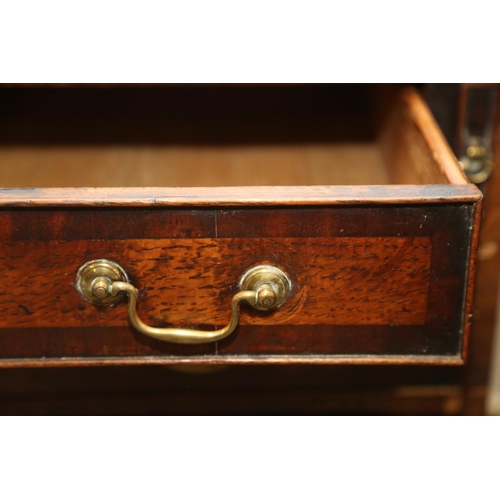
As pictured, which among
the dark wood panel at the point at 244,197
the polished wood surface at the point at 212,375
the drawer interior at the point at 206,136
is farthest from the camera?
the polished wood surface at the point at 212,375

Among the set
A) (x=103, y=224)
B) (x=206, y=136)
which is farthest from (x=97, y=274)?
(x=206, y=136)

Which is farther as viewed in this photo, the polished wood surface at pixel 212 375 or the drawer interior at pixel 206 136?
the polished wood surface at pixel 212 375

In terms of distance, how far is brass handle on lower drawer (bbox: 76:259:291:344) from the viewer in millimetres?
532

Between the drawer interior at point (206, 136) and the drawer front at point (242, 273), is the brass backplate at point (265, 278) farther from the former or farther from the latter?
the drawer interior at point (206, 136)

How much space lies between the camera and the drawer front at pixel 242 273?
1.72 feet

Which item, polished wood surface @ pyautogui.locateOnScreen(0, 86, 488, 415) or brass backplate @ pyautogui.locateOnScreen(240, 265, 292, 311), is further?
polished wood surface @ pyautogui.locateOnScreen(0, 86, 488, 415)

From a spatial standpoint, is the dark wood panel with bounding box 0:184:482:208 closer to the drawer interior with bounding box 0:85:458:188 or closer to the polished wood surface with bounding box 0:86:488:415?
the drawer interior with bounding box 0:85:458:188

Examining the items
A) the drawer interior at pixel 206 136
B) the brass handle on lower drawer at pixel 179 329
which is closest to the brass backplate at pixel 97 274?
the brass handle on lower drawer at pixel 179 329

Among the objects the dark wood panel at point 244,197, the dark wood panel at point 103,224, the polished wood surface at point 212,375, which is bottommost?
the polished wood surface at point 212,375

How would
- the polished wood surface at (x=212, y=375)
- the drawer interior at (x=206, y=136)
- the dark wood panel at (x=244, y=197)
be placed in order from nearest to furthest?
the dark wood panel at (x=244, y=197) → the drawer interior at (x=206, y=136) → the polished wood surface at (x=212, y=375)

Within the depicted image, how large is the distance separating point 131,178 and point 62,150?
110mm

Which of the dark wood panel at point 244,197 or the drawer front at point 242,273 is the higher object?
the dark wood panel at point 244,197

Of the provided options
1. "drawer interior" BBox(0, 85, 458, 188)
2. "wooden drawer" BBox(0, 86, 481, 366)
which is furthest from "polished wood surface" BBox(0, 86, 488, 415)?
"wooden drawer" BBox(0, 86, 481, 366)

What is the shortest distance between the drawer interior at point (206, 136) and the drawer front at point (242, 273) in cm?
16
